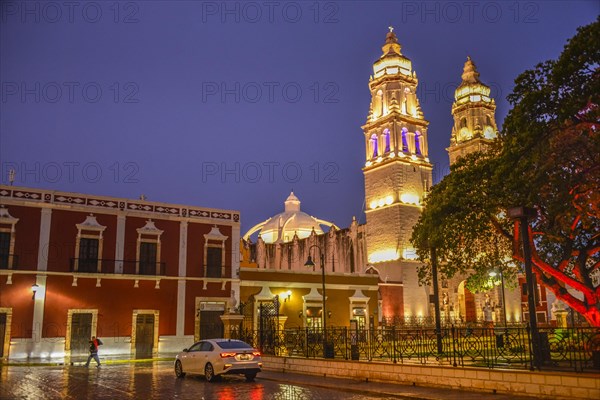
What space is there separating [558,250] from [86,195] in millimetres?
22378

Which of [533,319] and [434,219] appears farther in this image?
[434,219]

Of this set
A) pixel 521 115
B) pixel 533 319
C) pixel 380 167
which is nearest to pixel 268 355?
pixel 533 319

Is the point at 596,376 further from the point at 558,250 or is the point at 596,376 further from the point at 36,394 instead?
the point at 558,250

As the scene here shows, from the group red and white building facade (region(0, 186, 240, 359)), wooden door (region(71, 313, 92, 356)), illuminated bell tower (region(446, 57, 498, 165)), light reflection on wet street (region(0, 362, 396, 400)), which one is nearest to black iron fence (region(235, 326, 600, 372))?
light reflection on wet street (region(0, 362, 396, 400))

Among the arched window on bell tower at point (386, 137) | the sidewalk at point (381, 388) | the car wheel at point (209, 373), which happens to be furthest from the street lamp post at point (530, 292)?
the arched window on bell tower at point (386, 137)

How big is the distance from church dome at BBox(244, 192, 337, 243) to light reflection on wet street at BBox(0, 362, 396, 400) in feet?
156

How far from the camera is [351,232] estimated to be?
177 feet

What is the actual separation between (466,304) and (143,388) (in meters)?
41.5

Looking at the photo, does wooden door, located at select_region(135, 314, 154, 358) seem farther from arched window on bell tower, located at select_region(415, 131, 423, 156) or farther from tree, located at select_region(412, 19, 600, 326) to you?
arched window on bell tower, located at select_region(415, 131, 423, 156)

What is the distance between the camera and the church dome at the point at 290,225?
219 feet

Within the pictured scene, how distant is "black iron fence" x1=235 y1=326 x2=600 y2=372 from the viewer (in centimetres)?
1227

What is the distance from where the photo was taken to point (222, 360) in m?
15.9

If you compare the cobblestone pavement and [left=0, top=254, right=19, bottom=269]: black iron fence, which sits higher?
[left=0, top=254, right=19, bottom=269]: black iron fence

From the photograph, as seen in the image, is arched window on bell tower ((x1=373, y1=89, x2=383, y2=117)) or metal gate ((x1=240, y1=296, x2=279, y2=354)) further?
arched window on bell tower ((x1=373, y1=89, x2=383, y2=117))
